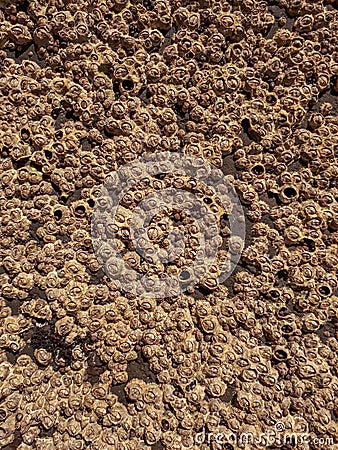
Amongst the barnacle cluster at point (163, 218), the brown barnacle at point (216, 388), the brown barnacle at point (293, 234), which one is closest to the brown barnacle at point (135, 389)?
the barnacle cluster at point (163, 218)

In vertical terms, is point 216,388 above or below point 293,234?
below

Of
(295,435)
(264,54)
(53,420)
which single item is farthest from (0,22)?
(295,435)

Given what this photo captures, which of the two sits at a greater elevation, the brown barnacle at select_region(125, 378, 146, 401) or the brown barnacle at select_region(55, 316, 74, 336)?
the brown barnacle at select_region(55, 316, 74, 336)

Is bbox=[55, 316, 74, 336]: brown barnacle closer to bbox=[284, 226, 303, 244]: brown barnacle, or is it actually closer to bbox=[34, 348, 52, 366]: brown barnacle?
bbox=[34, 348, 52, 366]: brown barnacle

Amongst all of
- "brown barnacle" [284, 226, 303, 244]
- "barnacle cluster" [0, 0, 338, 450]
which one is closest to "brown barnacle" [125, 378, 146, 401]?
"barnacle cluster" [0, 0, 338, 450]

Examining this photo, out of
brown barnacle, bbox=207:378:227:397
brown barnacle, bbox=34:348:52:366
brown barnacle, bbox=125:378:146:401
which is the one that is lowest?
brown barnacle, bbox=125:378:146:401

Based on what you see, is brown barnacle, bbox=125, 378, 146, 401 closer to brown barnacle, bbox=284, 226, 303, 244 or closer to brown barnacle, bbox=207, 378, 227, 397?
brown barnacle, bbox=207, 378, 227, 397

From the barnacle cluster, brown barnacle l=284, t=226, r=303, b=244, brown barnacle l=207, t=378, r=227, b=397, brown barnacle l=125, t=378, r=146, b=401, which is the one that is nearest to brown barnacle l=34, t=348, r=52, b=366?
the barnacle cluster

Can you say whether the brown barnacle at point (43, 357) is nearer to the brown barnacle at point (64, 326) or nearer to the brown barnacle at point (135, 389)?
the brown barnacle at point (64, 326)

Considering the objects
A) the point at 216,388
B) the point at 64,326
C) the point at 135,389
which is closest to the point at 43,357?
the point at 64,326

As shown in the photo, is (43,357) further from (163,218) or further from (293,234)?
(293,234)
